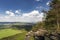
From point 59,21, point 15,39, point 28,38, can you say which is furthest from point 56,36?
point 15,39

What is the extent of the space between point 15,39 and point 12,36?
11.5 ft

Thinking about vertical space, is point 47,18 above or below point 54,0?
below

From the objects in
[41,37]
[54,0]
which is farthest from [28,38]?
[54,0]

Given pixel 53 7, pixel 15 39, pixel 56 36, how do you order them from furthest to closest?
pixel 15 39, pixel 53 7, pixel 56 36

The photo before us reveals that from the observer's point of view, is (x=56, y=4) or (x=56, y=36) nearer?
(x=56, y=36)

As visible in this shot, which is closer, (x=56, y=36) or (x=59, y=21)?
(x=56, y=36)

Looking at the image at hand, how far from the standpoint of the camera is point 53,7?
97.8 ft

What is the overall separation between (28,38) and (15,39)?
44.4ft

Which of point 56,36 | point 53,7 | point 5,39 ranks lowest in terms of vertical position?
point 5,39

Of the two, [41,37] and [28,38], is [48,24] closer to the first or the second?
[41,37]

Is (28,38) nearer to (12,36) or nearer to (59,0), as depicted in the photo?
(59,0)

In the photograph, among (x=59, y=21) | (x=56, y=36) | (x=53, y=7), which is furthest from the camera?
(x=53, y=7)

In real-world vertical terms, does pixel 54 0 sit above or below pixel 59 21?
above

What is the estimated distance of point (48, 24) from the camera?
29.3 metres
